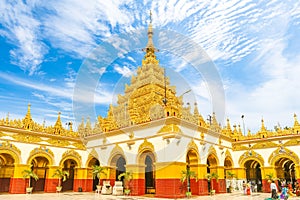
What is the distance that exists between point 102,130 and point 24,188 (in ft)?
26.2

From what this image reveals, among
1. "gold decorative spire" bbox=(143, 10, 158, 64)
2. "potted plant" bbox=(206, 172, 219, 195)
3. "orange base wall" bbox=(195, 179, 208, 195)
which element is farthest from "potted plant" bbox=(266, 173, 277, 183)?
"gold decorative spire" bbox=(143, 10, 158, 64)

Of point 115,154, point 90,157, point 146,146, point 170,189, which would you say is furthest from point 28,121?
point 170,189

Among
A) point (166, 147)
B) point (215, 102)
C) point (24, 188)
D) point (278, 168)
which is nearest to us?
point (166, 147)

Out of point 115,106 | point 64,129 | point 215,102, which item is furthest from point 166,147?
point 115,106

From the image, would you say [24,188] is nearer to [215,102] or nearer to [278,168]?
[215,102]

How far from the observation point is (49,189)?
22906mm

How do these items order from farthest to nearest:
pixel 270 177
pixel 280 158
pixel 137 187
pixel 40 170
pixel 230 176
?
pixel 40 170, pixel 230 176, pixel 280 158, pixel 270 177, pixel 137 187

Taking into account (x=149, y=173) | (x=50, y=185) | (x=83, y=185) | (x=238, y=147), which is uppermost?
(x=238, y=147)

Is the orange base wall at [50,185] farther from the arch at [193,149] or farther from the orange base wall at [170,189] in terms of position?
the arch at [193,149]

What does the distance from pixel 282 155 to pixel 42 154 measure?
21554 millimetres

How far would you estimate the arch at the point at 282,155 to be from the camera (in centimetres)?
2193

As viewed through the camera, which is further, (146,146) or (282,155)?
(282,155)

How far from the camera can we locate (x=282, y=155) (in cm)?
2266

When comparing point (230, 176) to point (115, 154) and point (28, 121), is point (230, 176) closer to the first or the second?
point (115, 154)
